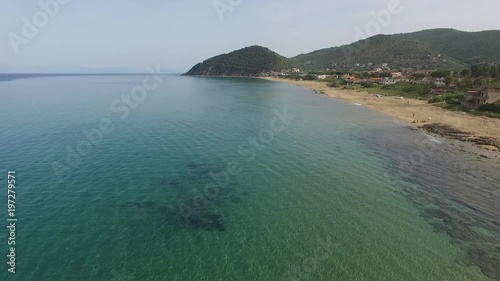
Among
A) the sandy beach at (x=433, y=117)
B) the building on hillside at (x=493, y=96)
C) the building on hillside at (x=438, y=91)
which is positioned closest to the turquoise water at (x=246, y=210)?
the sandy beach at (x=433, y=117)

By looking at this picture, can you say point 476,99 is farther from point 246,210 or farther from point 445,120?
point 246,210

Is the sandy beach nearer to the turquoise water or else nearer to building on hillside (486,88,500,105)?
building on hillside (486,88,500,105)

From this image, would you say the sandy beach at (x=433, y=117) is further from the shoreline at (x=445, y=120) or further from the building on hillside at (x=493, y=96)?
the building on hillside at (x=493, y=96)

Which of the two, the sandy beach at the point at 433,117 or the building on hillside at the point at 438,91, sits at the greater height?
the building on hillside at the point at 438,91

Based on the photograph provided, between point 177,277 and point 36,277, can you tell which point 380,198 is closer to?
point 177,277

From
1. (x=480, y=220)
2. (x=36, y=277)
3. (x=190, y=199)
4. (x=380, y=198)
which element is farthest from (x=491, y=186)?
(x=36, y=277)

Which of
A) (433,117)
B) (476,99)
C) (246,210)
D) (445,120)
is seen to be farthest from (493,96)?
(246,210)

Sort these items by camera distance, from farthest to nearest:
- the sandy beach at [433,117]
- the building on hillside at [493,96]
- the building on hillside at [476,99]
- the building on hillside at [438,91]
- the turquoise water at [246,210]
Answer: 1. the building on hillside at [438,91]
2. the building on hillside at [476,99]
3. the building on hillside at [493,96]
4. the sandy beach at [433,117]
5. the turquoise water at [246,210]

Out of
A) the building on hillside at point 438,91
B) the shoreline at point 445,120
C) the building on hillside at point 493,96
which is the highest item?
the building on hillside at point 493,96
